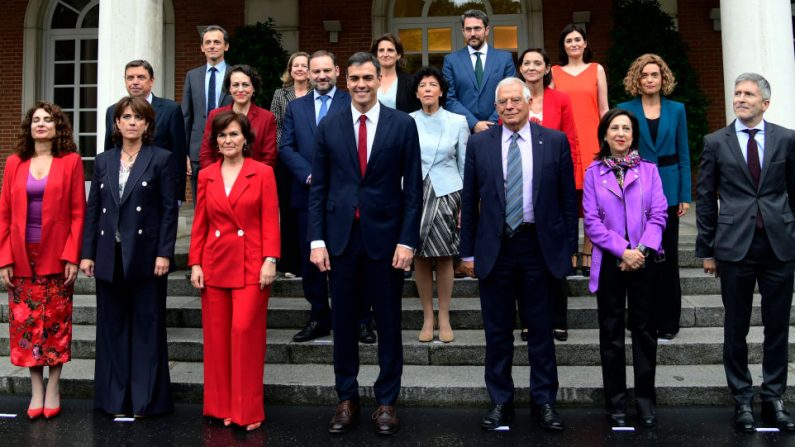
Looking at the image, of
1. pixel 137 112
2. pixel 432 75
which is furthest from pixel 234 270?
pixel 432 75

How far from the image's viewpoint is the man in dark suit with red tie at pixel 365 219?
3.64 metres

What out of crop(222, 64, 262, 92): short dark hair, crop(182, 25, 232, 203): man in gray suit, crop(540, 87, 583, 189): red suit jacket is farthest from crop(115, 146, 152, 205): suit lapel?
crop(540, 87, 583, 189): red suit jacket

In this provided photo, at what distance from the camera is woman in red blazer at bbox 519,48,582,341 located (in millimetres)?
4504

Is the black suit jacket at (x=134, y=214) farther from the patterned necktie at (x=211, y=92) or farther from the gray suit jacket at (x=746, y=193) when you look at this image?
the gray suit jacket at (x=746, y=193)

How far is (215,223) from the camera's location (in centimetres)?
379

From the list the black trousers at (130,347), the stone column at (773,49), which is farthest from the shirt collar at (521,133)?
the stone column at (773,49)

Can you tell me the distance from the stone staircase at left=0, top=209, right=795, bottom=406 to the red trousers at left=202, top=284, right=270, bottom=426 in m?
0.48

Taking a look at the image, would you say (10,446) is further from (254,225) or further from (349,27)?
(349,27)

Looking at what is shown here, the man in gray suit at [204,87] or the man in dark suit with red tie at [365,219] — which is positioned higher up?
the man in gray suit at [204,87]

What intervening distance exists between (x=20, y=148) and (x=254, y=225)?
5.11ft

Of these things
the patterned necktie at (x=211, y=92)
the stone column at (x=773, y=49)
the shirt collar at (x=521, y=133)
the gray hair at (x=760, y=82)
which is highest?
the stone column at (x=773, y=49)

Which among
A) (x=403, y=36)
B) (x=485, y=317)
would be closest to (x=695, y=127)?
(x=403, y=36)

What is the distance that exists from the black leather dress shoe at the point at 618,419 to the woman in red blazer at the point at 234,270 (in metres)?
2.01

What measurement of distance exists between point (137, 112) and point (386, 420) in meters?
2.33
